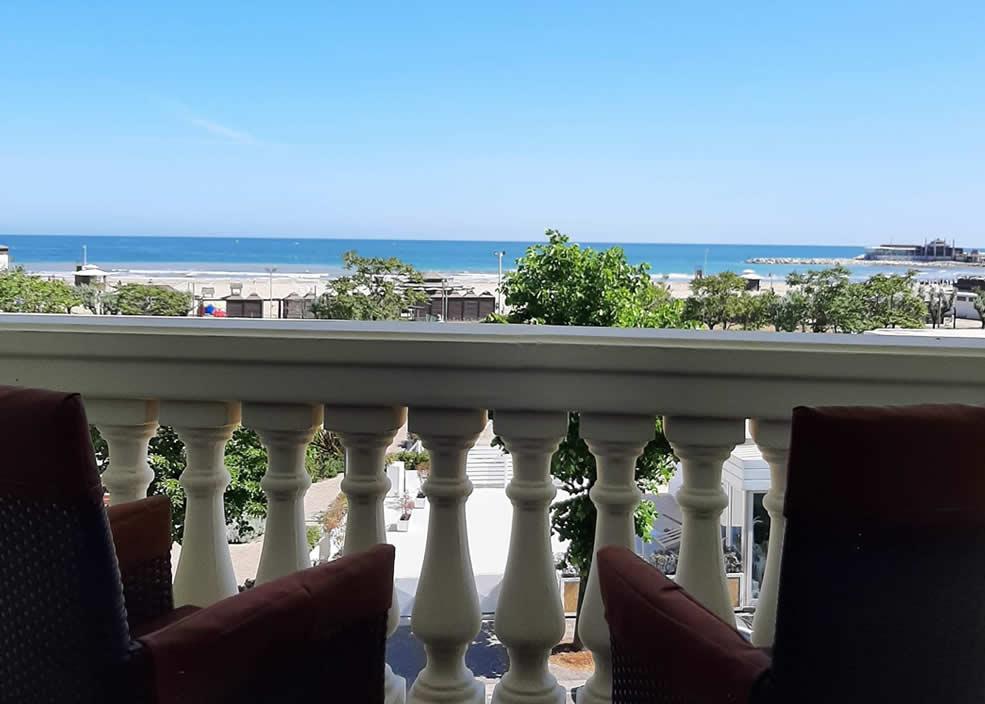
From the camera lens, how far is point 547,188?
3731 cm

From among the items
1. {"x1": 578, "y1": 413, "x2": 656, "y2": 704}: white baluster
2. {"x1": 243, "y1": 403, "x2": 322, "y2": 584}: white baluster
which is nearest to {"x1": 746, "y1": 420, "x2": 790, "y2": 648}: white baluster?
{"x1": 578, "y1": 413, "x2": 656, "y2": 704}: white baluster

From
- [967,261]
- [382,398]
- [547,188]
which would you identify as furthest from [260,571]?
[547,188]

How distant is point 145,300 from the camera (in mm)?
7852

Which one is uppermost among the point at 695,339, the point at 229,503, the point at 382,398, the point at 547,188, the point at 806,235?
the point at 547,188

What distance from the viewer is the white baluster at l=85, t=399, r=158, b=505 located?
3.96ft

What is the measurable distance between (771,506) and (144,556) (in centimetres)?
90

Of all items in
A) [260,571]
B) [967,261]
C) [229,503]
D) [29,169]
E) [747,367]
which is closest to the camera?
[747,367]

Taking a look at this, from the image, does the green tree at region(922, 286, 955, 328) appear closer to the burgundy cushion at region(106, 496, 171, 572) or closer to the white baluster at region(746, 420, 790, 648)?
the white baluster at region(746, 420, 790, 648)

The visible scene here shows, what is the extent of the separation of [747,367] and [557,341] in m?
0.27

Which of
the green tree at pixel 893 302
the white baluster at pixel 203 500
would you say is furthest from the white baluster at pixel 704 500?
the green tree at pixel 893 302

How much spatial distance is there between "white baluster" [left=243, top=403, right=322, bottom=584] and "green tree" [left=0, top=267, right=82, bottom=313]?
6.29m

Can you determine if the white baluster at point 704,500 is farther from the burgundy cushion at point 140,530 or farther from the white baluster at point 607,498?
the burgundy cushion at point 140,530

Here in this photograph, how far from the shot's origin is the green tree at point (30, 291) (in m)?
7.04

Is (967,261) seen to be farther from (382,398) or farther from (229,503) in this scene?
(229,503)
